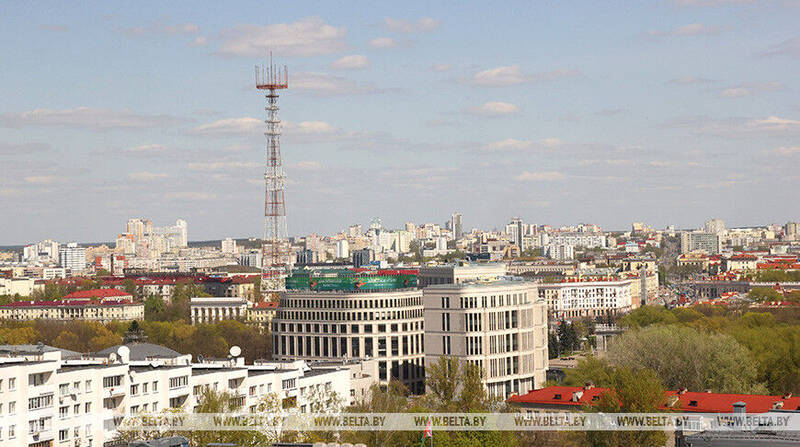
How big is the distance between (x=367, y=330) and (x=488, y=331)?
445 inches

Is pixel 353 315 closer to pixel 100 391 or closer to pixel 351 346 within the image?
pixel 351 346

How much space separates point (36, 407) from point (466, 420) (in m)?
17.9

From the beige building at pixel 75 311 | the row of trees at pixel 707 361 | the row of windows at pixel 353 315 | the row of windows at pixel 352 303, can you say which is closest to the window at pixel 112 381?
the row of trees at pixel 707 361

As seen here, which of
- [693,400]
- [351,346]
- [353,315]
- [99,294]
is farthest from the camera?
[99,294]

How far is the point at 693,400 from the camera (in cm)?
6556

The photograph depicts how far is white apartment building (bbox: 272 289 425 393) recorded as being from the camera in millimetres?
103000

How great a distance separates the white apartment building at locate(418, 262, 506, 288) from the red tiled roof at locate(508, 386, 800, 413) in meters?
38.6

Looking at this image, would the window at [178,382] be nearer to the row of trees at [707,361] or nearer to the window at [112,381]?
the window at [112,381]

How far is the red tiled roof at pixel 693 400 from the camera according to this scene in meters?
63.1

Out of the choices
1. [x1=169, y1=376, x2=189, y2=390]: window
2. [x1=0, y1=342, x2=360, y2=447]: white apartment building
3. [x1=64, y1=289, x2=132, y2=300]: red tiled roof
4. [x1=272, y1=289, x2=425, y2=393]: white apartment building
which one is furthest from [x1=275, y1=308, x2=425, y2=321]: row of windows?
[x1=64, y1=289, x2=132, y2=300]: red tiled roof

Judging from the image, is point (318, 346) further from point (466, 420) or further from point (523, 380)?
point (466, 420)

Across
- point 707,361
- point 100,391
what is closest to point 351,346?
point 707,361

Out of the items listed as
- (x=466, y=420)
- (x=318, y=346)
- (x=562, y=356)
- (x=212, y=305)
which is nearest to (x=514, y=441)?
(x=466, y=420)

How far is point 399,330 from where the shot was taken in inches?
4094
